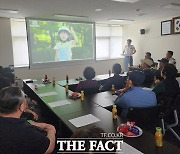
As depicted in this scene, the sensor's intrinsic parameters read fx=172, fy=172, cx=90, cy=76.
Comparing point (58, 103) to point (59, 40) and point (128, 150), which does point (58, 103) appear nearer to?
point (128, 150)

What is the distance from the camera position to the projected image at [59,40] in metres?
6.37

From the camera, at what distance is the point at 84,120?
6.25 feet

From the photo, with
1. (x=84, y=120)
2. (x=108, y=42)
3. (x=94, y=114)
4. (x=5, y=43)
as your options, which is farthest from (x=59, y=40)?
(x=84, y=120)

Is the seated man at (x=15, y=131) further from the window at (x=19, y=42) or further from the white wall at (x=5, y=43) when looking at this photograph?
the window at (x=19, y=42)

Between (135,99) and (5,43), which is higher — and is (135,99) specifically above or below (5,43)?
below

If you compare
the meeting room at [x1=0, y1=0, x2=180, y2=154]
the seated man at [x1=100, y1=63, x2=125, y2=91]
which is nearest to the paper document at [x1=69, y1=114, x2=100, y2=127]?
the meeting room at [x1=0, y1=0, x2=180, y2=154]

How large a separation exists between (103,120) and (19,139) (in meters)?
0.96

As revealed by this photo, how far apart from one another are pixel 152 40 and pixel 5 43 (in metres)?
5.93

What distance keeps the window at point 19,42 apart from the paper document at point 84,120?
17.5ft

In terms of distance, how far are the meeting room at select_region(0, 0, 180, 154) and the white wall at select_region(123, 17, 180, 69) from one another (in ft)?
0.13

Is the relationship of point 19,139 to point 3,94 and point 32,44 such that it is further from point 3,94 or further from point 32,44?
point 32,44

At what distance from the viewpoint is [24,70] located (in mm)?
6516

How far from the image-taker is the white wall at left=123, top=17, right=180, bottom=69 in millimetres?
6808

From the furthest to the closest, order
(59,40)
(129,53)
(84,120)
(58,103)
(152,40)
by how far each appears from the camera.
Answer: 1. (129,53)
2. (152,40)
3. (59,40)
4. (58,103)
5. (84,120)
